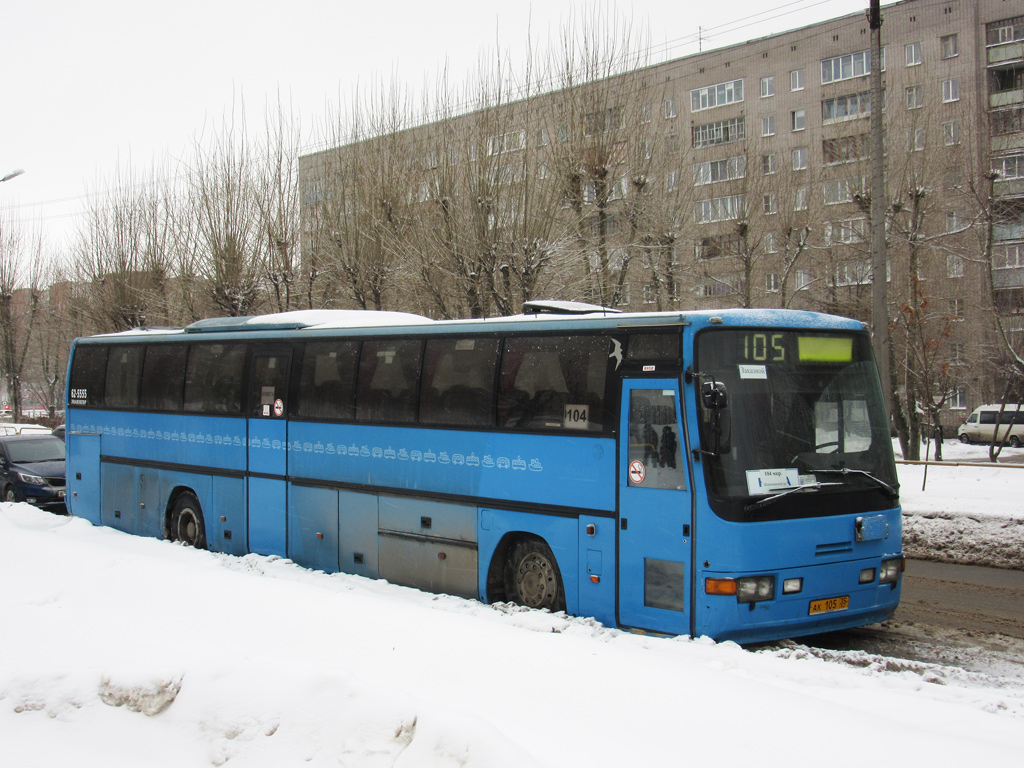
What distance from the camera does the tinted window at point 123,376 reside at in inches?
531

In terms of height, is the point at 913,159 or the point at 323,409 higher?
the point at 913,159

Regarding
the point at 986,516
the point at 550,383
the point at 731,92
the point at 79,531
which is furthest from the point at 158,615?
the point at 731,92

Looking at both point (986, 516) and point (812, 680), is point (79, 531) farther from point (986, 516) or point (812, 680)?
point (986, 516)

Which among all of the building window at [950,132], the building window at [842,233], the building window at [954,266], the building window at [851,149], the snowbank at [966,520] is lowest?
the snowbank at [966,520]

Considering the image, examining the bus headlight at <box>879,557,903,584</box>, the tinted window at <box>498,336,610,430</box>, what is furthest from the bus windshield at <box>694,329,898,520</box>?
the tinted window at <box>498,336,610,430</box>

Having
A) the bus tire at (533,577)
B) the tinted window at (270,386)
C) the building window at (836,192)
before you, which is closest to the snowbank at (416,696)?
the bus tire at (533,577)

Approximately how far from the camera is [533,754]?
414 cm

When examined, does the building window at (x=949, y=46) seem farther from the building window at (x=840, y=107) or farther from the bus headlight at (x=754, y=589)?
the bus headlight at (x=754, y=589)

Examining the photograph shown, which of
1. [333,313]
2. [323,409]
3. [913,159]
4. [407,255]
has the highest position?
[913,159]

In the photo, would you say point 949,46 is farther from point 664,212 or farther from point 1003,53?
point 664,212

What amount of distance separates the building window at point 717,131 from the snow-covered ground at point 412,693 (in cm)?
4792

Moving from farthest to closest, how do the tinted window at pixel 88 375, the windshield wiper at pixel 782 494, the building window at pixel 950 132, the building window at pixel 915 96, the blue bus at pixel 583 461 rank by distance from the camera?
the building window at pixel 915 96
the building window at pixel 950 132
the tinted window at pixel 88 375
the blue bus at pixel 583 461
the windshield wiper at pixel 782 494

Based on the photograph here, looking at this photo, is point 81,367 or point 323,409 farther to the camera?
point 81,367

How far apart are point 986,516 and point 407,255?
15.5 meters
